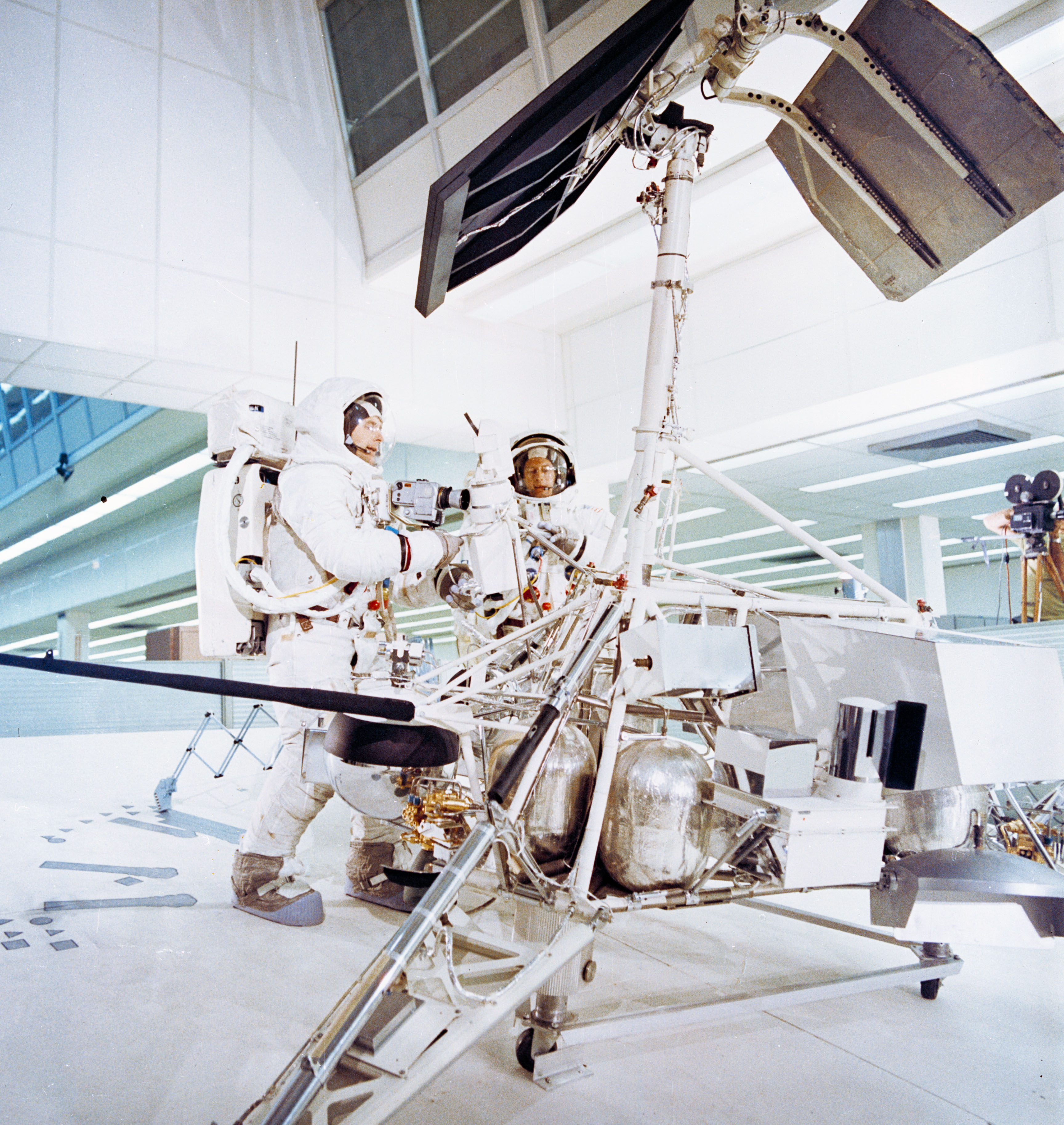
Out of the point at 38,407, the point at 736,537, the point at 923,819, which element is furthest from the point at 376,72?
the point at 736,537

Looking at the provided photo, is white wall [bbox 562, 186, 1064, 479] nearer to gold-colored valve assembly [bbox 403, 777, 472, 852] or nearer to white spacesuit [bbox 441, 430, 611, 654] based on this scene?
white spacesuit [bbox 441, 430, 611, 654]

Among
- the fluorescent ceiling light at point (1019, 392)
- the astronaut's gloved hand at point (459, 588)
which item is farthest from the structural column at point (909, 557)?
the astronaut's gloved hand at point (459, 588)

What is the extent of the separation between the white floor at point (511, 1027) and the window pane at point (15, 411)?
2980 mm

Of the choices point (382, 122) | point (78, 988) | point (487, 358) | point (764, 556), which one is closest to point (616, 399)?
point (487, 358)

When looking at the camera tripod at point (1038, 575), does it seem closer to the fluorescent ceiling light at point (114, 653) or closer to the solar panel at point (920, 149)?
the solar panel at point (920, 149)

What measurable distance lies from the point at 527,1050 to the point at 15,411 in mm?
5377

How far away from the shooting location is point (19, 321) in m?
4.51

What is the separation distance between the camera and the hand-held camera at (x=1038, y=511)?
439 cm

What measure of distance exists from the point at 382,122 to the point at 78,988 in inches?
174

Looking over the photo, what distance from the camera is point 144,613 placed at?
18.2ft

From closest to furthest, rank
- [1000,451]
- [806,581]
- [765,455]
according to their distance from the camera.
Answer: [1000,451], [765,455], [806,581]

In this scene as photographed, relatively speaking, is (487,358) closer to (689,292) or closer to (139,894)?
(689,292)

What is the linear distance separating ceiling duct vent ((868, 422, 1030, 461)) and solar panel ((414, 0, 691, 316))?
12.4 ft

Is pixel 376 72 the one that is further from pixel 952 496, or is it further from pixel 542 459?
pixel 952 496
